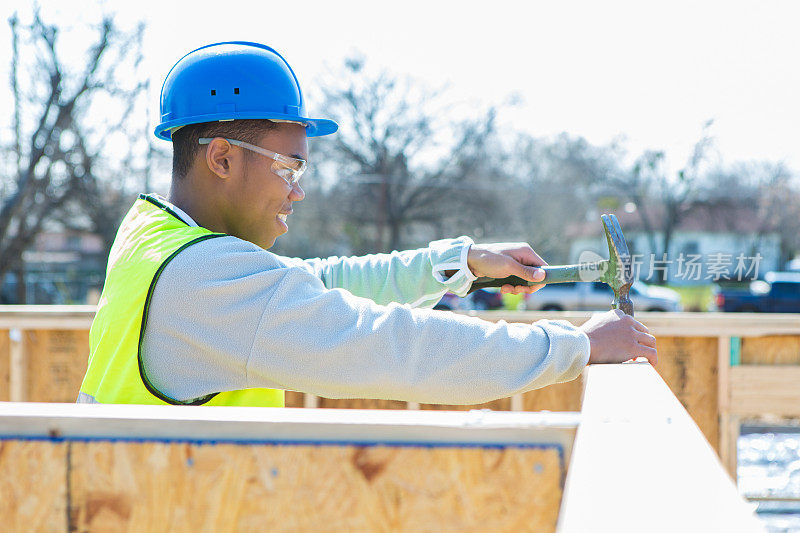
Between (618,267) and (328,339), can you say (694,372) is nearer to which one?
(618,267)

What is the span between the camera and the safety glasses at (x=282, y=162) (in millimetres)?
2273

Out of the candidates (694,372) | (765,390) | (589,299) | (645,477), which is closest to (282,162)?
(645,477)

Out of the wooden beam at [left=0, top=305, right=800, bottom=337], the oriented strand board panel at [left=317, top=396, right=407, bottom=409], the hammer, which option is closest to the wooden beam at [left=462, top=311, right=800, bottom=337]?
the wooden beam at [left=0, top=305, right=800, bottom=337]

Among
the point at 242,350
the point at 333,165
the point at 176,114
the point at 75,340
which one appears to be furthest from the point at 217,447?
the point at 333,165

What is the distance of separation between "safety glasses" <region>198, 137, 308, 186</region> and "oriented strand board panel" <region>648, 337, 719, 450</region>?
2826mm

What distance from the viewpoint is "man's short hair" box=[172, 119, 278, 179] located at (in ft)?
7.52

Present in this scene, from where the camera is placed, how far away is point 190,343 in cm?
178

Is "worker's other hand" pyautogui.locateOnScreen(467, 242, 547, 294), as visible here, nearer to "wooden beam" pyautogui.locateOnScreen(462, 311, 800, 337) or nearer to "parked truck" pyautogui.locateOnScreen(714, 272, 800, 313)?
"wooden beam" pyautogui.locateOnScreen(462, 311, 800, 337)

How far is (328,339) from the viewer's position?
5.49 ft

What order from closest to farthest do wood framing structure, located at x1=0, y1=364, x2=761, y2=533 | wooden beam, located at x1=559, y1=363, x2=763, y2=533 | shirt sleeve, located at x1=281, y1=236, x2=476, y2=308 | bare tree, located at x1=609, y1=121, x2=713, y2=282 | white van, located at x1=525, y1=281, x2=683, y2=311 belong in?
wooden beam, located at x1=559, y1=363, x2=763, y2=533 < wood framing structure, located at x1=0, y1=364, x2=761, y2=533 < shirt sleeve, located at x1=281, y1=236, x2=476, y2=308 < white van, located at x1=525, y1=281, x2=683, y2=311 < bare tree, located at x1=609, y1=121, x2=713, y2=282

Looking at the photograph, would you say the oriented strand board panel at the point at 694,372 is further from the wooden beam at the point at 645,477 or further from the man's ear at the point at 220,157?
the wooden beam at the point at 645,477

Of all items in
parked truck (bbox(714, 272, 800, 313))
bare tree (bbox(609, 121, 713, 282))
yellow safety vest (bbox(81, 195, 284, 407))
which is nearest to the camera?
yellow safety vest (bbox(81, 195, 284, 407))

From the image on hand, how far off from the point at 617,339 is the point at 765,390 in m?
2.93

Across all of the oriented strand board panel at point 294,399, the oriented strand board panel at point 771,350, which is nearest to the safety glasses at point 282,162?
the oriented strand board panel at point 294,399
